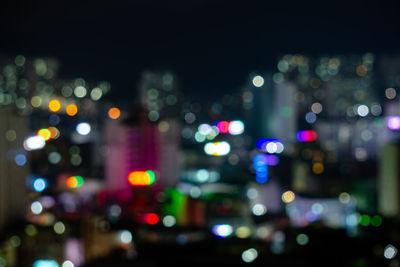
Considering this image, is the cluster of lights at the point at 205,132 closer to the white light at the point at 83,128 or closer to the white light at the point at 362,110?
the white light at the point at 83,128

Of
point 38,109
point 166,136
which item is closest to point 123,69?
point 166,136

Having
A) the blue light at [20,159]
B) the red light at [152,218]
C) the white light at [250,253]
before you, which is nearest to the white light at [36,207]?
the blue light at [20,159]

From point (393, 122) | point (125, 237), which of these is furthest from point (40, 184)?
point (393, 122)

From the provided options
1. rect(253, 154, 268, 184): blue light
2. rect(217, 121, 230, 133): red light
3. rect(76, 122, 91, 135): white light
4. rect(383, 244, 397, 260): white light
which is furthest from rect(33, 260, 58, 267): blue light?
rect(76, 122, 91, 135): white light

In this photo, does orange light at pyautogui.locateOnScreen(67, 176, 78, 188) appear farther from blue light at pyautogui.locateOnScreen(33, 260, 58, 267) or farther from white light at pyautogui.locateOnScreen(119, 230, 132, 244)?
blue light at pyautogui.locateOnScreen(33, 260, 58, 267)

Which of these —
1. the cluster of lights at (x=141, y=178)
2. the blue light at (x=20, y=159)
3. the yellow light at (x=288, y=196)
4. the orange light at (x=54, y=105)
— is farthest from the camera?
the orange light at (x=54, y=105)

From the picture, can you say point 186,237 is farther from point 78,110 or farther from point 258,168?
point 78,110
